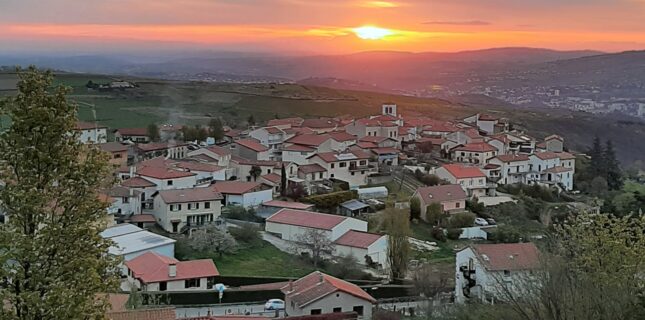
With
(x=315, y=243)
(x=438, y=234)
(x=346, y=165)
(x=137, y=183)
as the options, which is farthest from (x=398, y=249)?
(x=346, y=165)

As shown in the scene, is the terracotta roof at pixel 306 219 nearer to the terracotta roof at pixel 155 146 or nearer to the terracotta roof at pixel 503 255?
the terracotta roof at pixel 503 255

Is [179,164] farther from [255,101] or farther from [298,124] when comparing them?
[255,101]

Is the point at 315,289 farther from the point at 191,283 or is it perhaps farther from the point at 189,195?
the point at 189,195

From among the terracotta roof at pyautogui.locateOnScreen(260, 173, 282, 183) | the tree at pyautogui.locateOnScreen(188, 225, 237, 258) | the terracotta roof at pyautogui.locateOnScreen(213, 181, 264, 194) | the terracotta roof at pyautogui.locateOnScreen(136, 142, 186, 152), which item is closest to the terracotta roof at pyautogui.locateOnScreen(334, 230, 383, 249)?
the tree at pyautogui.locateOnScreen(188, 225, 237, 258)

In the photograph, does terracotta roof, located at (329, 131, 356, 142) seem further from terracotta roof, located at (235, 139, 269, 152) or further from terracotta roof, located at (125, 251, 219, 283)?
terracotta roof, located at (125, 251, 219, 283)

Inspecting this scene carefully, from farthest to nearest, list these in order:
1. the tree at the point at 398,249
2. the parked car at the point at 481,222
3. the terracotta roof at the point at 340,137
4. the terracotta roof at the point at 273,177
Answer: the terracotta roof at the point at 340,137 < the terracotta roof at the point at 273,177 < the parked car at the point at 481,222 < the tree at the point at 398,249

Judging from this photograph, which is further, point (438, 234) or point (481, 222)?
point (481, 222)

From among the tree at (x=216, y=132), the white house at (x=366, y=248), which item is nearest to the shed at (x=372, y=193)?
the white house at (x=366, y=248)
